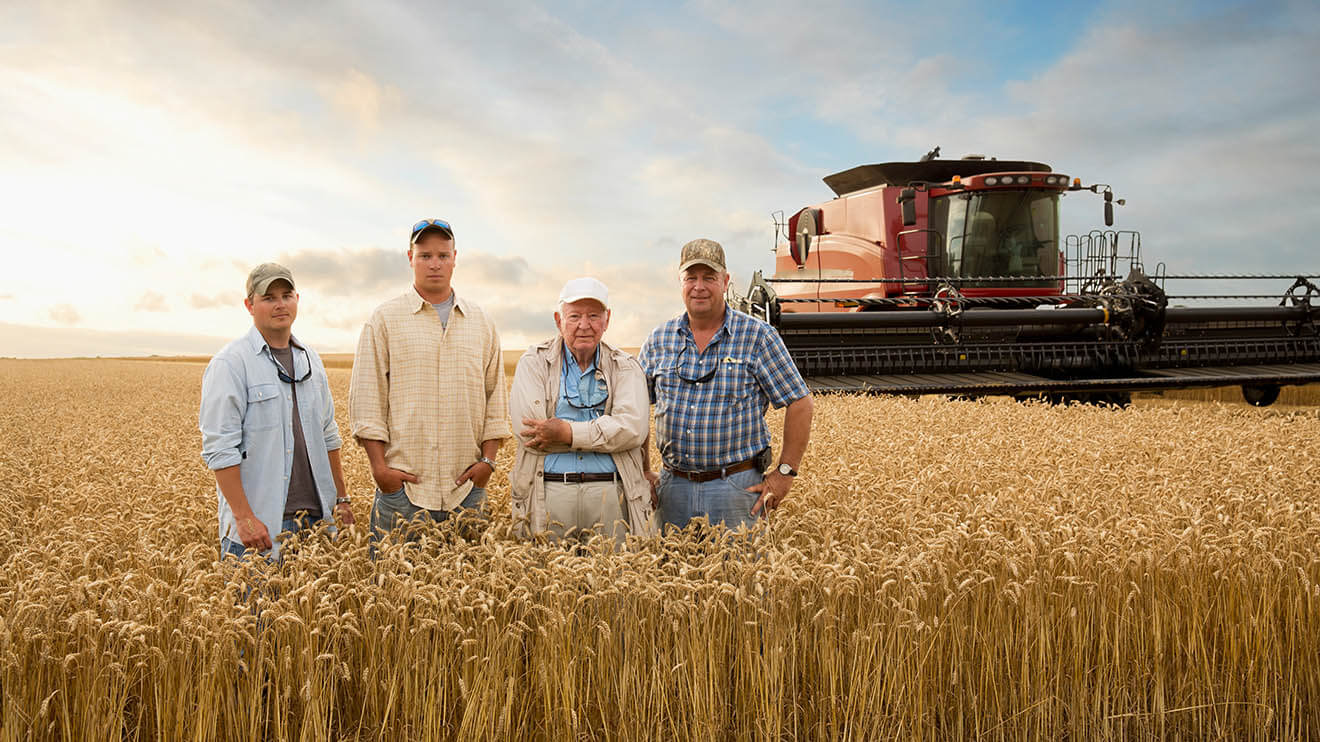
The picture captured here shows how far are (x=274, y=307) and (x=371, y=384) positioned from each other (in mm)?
485

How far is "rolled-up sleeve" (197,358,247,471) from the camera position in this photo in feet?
10.0

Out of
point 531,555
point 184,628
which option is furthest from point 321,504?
point 531,555

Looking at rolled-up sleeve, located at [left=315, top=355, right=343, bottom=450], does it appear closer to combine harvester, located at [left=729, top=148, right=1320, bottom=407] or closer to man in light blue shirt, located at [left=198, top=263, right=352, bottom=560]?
man in light blue shirt, located at [left=198, top=263, right=352, bottom=560]

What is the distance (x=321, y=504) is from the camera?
3.51 metres

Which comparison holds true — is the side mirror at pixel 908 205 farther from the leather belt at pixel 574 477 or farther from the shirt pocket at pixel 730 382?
the leather belt at pixel 574 477

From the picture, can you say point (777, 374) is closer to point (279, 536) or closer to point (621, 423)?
point (621, 423)

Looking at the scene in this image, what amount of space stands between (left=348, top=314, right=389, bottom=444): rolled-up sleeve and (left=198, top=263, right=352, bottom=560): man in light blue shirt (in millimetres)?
156

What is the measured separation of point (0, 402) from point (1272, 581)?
62.0 feet

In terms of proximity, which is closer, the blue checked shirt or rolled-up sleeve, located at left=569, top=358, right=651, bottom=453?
rolled-up sleeve, located at left=569, top=358, right=651, bottom=453

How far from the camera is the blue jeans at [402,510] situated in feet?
11.7

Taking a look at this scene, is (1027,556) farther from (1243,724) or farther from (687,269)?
(687,269)

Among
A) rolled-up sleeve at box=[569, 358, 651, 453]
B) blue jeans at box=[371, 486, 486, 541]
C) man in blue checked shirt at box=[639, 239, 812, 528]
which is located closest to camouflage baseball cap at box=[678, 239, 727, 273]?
man in blue checked shirt at box=[639, 239, 812, 528]

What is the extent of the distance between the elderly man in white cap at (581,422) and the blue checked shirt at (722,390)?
28cm

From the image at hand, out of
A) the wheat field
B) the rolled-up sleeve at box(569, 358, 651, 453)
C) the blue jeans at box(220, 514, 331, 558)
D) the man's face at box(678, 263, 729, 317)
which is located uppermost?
the man's face at box(678, 263, 729, 317)
